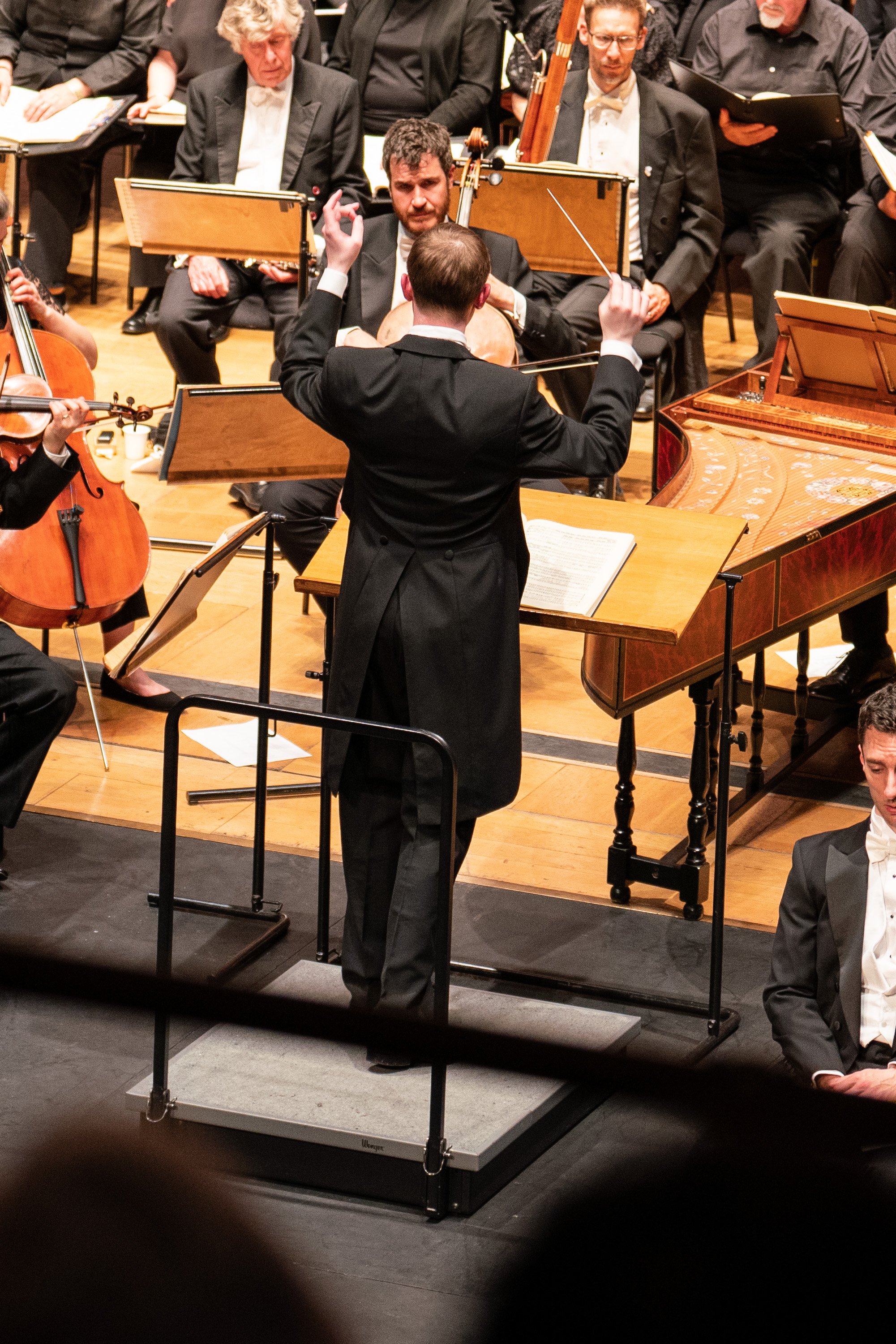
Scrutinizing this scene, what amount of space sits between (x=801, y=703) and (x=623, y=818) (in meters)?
0.90

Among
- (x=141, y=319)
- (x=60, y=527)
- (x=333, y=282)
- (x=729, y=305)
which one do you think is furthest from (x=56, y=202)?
(x=333, y=282)

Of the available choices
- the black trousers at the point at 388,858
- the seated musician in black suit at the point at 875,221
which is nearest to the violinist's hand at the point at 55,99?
the seated musician in black suit at the point at 875,221

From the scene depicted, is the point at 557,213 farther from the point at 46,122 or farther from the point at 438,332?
the point at 46,122

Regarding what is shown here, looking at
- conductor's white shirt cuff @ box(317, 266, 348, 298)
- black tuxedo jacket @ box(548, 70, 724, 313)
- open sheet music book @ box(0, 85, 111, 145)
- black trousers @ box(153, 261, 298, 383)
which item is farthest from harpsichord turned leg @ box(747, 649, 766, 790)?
open sheet music book @ box(0, 85, 111, 145)

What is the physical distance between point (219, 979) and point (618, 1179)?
2.64 meters

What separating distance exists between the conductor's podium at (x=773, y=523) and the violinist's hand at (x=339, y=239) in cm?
76

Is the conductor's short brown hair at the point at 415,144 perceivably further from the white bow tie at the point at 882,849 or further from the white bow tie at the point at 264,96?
the white bow tie at the point at 882,849

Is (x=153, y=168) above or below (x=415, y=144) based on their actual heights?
below

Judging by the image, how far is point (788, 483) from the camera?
3854 mm

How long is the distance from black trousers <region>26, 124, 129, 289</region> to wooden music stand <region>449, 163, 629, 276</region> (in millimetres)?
2620

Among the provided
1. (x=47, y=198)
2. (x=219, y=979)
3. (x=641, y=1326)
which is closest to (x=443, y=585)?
(x=219, y=979)

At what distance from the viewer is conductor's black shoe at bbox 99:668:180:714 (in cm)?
432

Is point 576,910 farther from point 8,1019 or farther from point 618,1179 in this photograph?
point 618,1179

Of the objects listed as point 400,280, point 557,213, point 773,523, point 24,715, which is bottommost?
point 24,715
